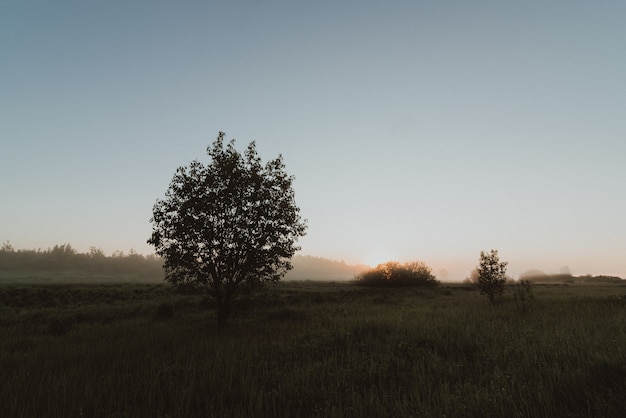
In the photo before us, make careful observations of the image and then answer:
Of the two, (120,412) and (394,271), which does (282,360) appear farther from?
(394,271)

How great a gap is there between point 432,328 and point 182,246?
12.8 meters

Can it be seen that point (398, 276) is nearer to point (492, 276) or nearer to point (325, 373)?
point (492, 276)

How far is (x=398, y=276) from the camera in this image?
61.8 m

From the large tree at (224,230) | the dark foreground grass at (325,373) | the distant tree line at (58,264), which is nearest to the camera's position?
the dark foreground grass at (325,373)

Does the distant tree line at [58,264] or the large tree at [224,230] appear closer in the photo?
the large tree at [224,230]

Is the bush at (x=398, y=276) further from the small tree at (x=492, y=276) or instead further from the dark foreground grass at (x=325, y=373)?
the dark foreground grass at (x=325, y=373)

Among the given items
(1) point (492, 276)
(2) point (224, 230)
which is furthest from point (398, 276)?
(2) point (224, 230)

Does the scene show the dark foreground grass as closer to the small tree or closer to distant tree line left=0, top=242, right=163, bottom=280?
the small tree

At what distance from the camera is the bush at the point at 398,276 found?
60156mm

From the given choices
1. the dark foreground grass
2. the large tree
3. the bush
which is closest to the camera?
the dark foreground grass

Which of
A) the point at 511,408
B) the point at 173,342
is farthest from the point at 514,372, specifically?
the point at 173,342

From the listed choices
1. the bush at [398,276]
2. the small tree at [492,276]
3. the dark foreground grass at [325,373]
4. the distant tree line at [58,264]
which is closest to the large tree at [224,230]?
the dark foreground grass at [325,373]

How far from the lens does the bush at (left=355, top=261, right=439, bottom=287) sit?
60.2 metres

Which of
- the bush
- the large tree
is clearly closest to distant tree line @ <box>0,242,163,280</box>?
the bush
